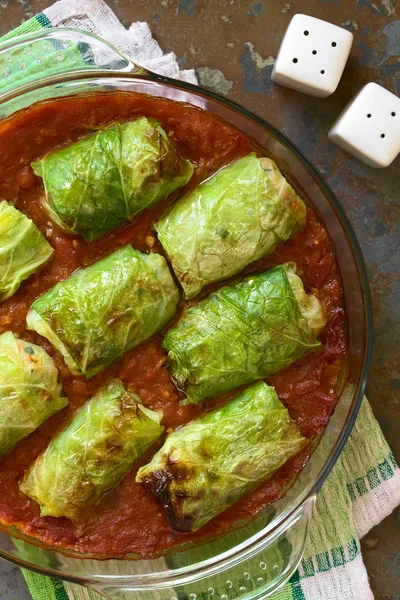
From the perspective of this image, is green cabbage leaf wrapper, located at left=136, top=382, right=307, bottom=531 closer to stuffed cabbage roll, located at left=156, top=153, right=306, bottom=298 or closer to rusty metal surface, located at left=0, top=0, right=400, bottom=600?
stuffed cabbage roll, located at left=156, top=153, right=306, bottom=298

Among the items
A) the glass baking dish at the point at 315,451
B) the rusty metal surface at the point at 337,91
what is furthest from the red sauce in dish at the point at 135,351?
the rusty metal surface at the point at 337,91

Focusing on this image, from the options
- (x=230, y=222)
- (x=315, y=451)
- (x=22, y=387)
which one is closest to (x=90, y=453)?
(x=22, y=387)

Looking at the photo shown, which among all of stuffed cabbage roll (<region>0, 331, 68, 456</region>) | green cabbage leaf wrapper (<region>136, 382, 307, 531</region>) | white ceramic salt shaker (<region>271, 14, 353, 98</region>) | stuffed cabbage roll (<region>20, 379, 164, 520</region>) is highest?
white ceramic salt shaker (<region>271, 14, 353, 98</region>)

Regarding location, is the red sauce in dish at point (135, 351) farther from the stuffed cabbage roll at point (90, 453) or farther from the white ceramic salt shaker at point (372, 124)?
the white ceramic salt shaker at point (372, 124)

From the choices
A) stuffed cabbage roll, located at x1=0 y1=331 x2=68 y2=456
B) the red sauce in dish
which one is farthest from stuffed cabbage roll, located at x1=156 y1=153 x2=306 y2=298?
stuffed cabbage roll, located at x1=0 y1=331 x2=68 y2=456

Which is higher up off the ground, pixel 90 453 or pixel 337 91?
pixel 337 91

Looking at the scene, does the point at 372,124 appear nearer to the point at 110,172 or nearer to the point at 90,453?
the point at 110,172

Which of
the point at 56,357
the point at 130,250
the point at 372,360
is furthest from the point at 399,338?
the point at 56,357
